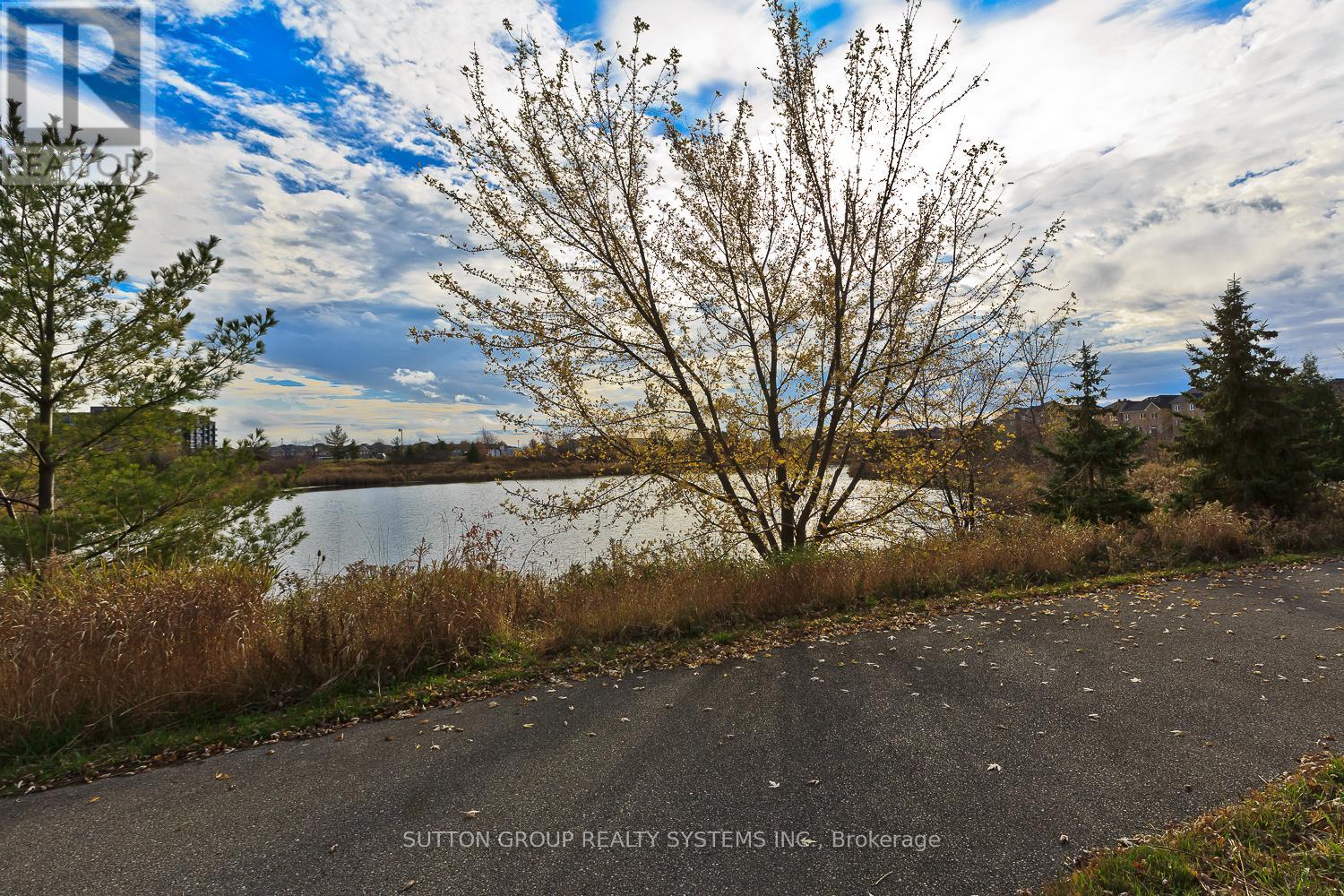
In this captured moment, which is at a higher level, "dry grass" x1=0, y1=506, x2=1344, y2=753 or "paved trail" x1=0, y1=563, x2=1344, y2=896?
"dry grass" x1=0, y1=506, x2=1344, y2=753

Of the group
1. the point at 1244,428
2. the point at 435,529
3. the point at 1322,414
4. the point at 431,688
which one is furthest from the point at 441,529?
the point at 1322,414

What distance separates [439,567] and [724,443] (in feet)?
14.0

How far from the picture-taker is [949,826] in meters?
2.93

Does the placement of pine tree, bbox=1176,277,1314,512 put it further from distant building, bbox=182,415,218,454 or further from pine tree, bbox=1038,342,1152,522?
distant building, bbox=182,415,218,454

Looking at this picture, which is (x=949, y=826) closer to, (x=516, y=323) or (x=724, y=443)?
(x=724, y=443)

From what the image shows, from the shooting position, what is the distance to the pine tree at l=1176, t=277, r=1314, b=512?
40.0 feet

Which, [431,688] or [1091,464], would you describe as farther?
[1091,464]

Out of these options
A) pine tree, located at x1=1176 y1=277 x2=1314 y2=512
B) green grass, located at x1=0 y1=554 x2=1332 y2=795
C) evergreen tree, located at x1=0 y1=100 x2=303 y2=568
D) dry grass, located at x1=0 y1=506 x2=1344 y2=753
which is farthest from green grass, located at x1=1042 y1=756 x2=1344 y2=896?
pine tree, located at x1=1176 y1=277 x2=1314 y2=512

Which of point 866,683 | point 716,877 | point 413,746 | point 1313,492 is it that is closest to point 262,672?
point 413,746

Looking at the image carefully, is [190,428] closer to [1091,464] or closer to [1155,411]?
[1091,464]

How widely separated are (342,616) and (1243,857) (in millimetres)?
5920

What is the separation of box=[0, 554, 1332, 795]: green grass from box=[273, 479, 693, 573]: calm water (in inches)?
87.9

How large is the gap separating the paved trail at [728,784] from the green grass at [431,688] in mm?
286

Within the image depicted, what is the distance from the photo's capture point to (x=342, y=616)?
5207mm
